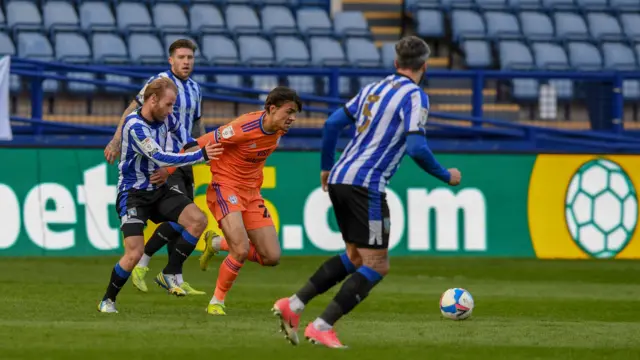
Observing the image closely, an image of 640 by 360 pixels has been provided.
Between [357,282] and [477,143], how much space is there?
971 cm

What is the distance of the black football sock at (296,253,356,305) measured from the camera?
794 centimetres

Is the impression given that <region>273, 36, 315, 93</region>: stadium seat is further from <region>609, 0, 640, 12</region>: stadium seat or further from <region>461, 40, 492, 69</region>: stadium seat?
<region>609, 0, 640, 12</region>: stadium seat

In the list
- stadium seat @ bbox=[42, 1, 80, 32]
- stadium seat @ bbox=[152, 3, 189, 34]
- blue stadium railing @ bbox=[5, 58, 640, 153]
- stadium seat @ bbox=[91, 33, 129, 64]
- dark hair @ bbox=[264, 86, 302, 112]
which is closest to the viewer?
dark hair @ bbox=[264, 86, 302, 112]

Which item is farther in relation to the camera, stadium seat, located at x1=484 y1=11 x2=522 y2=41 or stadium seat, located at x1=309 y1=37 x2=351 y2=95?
stadium seat, located at x1=484 y1=11 x2=522 y2=41

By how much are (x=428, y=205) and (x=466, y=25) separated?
21.9ft

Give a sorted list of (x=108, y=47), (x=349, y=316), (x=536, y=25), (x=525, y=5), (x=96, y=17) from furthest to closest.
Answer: (x=525, y=5) < (x=536, y=25) < (x=96, y=17) < (x=108, y=47) < (x=349, y=316)

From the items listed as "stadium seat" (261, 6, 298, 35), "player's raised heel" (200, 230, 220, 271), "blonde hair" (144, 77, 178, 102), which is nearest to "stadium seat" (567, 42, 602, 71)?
"stadium seat" (261, 6, 298, 35)

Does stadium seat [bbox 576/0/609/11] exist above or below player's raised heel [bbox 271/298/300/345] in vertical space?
above

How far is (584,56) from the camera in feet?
72.2

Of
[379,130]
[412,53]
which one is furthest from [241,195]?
[412,53]

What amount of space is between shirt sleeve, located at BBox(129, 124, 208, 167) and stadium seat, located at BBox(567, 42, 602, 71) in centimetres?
1299

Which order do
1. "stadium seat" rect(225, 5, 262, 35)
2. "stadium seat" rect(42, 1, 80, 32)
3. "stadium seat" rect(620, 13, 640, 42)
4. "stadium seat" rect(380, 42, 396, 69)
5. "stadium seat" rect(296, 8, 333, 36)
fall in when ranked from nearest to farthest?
→ "stadium seat" rect(42, 1, 80, 32), "stadium seat" rect(380, 42, 396, 69), "stadium seat" rect(225, 5, 262, 35), "stadium seat" rect(296, 8, 333, 36), "stadium seat" rect(620, 13, 640, 42)

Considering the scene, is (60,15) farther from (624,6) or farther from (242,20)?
(624,6)

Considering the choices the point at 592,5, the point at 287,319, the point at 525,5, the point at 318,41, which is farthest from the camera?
the point at 592,5
